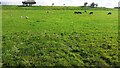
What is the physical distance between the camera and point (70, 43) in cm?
2411

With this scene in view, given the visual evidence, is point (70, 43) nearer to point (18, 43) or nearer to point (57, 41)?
point (57, 41)

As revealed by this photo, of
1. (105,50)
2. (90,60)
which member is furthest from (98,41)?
(90,60)

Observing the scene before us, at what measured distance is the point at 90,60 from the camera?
20141 millimetres

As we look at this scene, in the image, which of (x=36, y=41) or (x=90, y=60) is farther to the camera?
(x=36, y=41)

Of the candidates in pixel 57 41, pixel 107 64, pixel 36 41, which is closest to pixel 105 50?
pixel 107 64

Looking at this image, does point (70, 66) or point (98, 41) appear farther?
point (98, 41)

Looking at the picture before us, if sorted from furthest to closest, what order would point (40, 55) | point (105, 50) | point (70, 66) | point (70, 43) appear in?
point (70, 43)
point (105, 50)
point (40, 55)
point (70, 66)

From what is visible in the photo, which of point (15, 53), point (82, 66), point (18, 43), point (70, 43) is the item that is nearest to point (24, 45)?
point (18, 43)

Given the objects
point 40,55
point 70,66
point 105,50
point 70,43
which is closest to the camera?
point 70,66

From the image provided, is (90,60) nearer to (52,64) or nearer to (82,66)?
(82,66)

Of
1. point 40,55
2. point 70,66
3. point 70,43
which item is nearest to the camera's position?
point 70,66

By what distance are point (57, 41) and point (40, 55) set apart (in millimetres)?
4582

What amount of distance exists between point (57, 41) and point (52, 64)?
19.2 feet

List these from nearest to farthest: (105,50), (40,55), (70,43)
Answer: (40,55), (105,50), (70,43)
